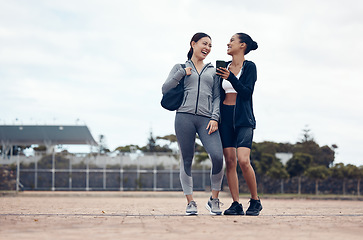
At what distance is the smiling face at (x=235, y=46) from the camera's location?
6258mm

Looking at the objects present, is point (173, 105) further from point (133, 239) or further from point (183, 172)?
point (133, 239)

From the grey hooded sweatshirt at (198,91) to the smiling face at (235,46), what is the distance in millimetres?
476

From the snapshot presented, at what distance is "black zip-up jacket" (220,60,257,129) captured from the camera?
585cm

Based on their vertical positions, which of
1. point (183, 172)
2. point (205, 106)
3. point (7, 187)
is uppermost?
point (205, 106)

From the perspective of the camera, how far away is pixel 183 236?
12.6 feet

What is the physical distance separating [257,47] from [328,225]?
7.99 ft

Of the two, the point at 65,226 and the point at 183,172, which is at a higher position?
the point at 183,172

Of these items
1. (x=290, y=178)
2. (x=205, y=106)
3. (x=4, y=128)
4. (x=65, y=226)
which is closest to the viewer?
(x=65, y=226)

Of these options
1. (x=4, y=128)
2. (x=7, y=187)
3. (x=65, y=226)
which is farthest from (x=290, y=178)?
(x=65, y=226)

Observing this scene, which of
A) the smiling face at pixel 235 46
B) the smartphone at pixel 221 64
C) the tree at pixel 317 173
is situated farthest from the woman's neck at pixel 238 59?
the tree at pixel 317 173

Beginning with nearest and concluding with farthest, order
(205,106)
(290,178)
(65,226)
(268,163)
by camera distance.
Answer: (65,226)
(205,106)
(268,163)
(290,178)

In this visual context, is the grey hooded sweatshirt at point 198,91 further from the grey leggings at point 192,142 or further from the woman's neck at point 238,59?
the woman's neck at point 238,59

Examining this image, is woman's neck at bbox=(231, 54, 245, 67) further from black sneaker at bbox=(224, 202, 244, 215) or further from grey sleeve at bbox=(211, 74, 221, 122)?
black sneaker at bbox=(224, 202, 244, 215)

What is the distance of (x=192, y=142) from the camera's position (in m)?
5.88
